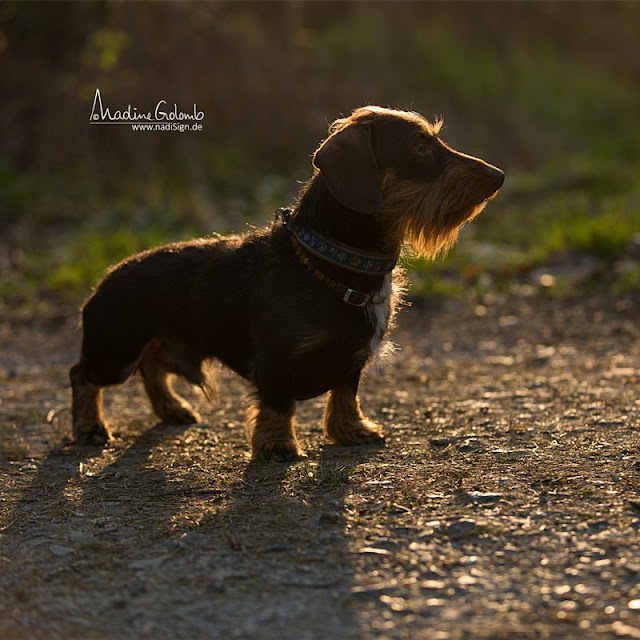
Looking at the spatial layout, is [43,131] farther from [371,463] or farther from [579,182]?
[371,463]

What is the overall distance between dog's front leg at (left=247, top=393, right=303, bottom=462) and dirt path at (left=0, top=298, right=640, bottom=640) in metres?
0.11

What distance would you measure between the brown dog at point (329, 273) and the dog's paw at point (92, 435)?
2.47 feet

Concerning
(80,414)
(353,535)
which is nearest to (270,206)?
(80,414)

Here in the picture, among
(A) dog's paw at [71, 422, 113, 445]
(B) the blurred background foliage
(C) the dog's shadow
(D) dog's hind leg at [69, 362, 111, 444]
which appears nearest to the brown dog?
(C) the dog's shadow

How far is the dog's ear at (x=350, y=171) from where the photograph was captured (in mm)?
4398

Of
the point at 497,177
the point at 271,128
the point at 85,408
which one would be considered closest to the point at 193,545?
the point at 85,408

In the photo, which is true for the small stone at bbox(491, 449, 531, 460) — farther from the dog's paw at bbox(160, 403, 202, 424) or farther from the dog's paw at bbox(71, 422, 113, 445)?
the dog's paw at bbox(71, 422, 113, 445)

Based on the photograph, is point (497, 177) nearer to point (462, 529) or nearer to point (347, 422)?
point (347, 422)

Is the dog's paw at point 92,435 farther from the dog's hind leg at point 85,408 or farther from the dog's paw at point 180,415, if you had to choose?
the dog's paw at point 180,415

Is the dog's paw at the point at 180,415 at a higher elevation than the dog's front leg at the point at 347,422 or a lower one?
lower

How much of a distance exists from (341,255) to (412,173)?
54cm

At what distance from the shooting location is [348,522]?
3701mm

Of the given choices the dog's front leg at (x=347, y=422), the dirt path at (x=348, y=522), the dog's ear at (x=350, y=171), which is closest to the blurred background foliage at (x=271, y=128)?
the dirt path at (x=348, y=522)

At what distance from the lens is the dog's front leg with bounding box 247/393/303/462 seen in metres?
4.67
